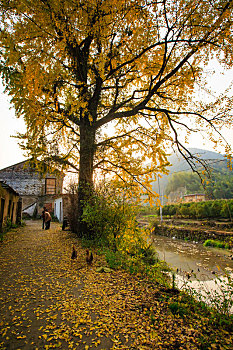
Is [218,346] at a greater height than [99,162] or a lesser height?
lesser

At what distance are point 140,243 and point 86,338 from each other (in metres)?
3.48

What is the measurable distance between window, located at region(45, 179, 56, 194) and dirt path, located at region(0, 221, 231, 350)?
2458 cm

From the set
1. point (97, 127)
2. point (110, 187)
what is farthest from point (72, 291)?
point (97, 127)

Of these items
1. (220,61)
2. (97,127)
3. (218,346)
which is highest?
(220,61)

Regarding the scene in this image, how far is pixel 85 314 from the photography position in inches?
96.9

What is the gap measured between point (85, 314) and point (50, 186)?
26.9 metres

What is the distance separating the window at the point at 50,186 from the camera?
2748 centimetres

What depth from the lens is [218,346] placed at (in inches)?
78.2

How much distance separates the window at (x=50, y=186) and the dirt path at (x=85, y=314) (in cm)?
2458

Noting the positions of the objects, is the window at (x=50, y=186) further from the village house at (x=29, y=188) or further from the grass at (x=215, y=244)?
the grass at (x=215, y=244)

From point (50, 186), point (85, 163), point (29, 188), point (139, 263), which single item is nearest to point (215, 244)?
point (85, 163)

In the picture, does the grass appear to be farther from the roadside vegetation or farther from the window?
the window

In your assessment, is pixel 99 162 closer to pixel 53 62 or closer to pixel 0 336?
pixel 53 62

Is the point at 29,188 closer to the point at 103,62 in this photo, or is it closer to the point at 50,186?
the point at 50,186
